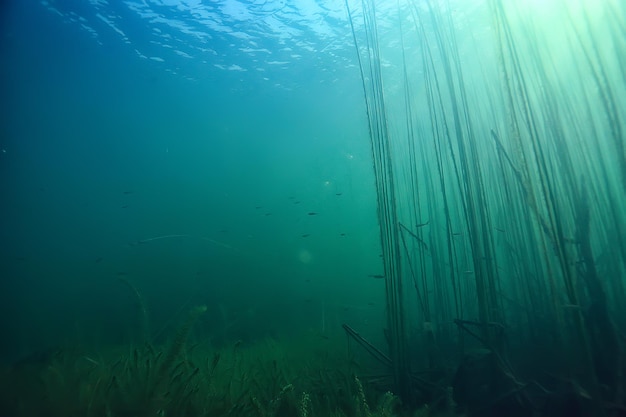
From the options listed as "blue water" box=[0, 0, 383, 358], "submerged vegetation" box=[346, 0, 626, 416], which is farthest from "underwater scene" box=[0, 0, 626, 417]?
"blue water" box=[0, 0, 383, 358]

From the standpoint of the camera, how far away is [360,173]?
133ft

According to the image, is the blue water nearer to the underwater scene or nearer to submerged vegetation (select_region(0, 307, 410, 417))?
the underwater scene

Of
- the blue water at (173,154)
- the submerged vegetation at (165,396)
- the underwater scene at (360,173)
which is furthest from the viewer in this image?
the blue water at (173,154)

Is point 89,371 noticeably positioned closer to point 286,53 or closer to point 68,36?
point 286,53

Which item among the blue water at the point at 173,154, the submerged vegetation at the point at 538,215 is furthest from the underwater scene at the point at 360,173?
the blue water at the point at 173,154

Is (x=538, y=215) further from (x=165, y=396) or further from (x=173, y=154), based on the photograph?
(x=173, y=154)

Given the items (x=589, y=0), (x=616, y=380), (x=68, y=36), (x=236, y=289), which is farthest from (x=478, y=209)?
(x=236, y=289)

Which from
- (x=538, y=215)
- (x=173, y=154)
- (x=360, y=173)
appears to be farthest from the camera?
(x=360, y=173)

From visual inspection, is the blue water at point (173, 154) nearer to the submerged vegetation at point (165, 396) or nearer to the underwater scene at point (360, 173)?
the underwater scene at point (360, 173)

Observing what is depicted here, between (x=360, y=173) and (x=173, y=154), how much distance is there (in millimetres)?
23688

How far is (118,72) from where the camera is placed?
19.1 metres

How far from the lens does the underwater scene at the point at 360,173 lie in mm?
2832

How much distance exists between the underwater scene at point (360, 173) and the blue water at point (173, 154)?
238 mm

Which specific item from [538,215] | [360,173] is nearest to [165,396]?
[538,215]
